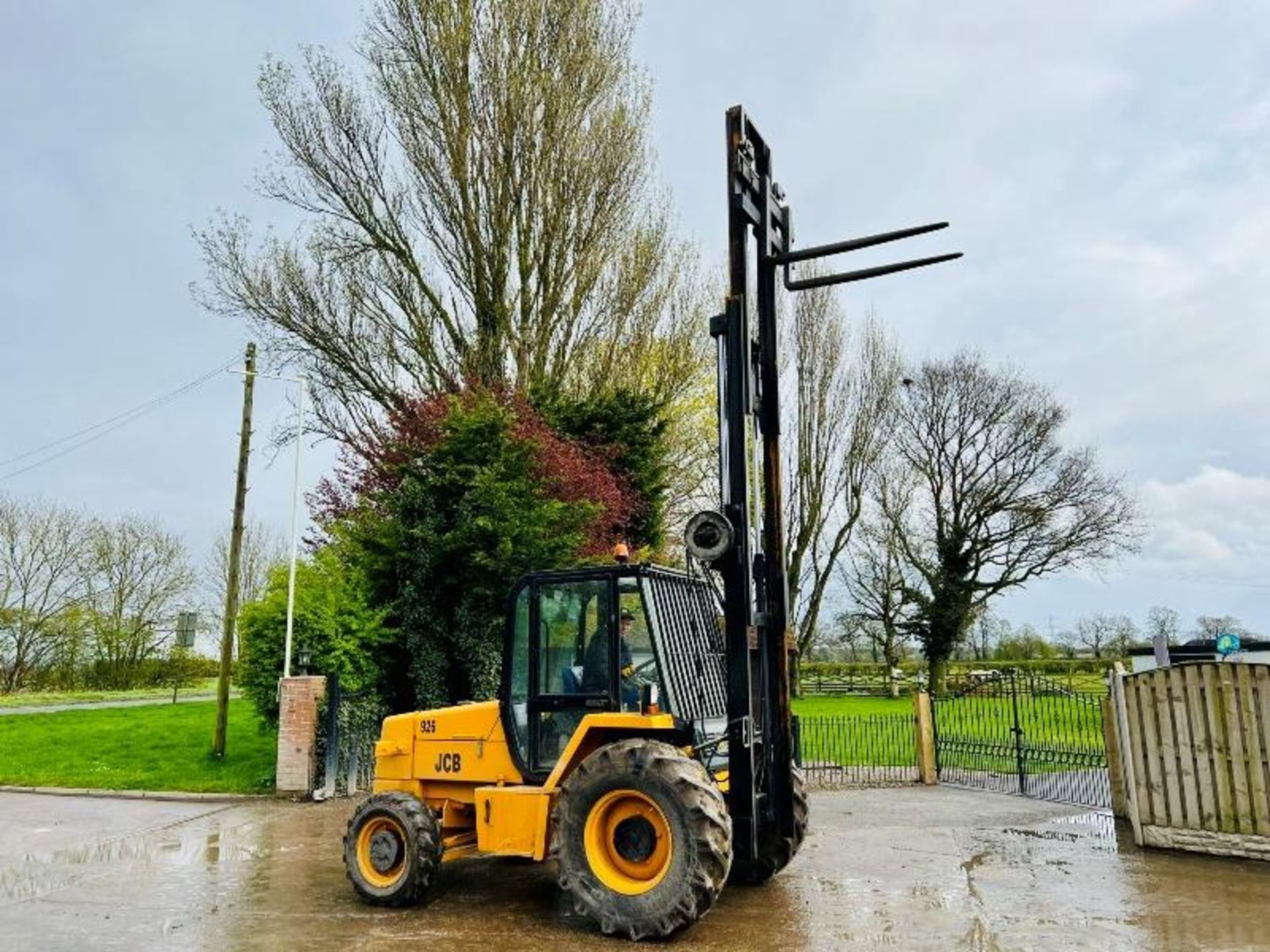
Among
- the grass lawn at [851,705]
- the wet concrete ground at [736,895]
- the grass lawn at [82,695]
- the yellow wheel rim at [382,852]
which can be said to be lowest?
the wet concrete ground at [736,895]

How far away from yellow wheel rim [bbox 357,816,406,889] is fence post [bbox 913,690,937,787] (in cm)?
916

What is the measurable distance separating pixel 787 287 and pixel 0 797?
12801 mm

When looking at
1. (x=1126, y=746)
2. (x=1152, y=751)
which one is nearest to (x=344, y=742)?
(x=1126, y=746)

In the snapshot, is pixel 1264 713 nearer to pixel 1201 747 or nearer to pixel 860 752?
pixel 1201 747

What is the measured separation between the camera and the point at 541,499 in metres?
14.7

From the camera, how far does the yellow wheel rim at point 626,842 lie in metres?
5.83

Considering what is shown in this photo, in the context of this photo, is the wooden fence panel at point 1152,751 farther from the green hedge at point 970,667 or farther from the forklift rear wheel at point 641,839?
the green hedge at point 970,667

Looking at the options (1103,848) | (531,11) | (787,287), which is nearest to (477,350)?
(531,11)

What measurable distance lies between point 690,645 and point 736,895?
6.24 feet

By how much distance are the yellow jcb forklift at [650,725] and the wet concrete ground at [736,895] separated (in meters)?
0.40

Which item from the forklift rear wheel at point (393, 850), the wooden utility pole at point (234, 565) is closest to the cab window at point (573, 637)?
the forklift rear wheel at point (393, 850)

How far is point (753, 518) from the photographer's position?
6.72 m

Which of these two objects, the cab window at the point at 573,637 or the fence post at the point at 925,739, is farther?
the fence post at the point at 925,739

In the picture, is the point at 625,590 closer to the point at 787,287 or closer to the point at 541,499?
the point at 787,287
